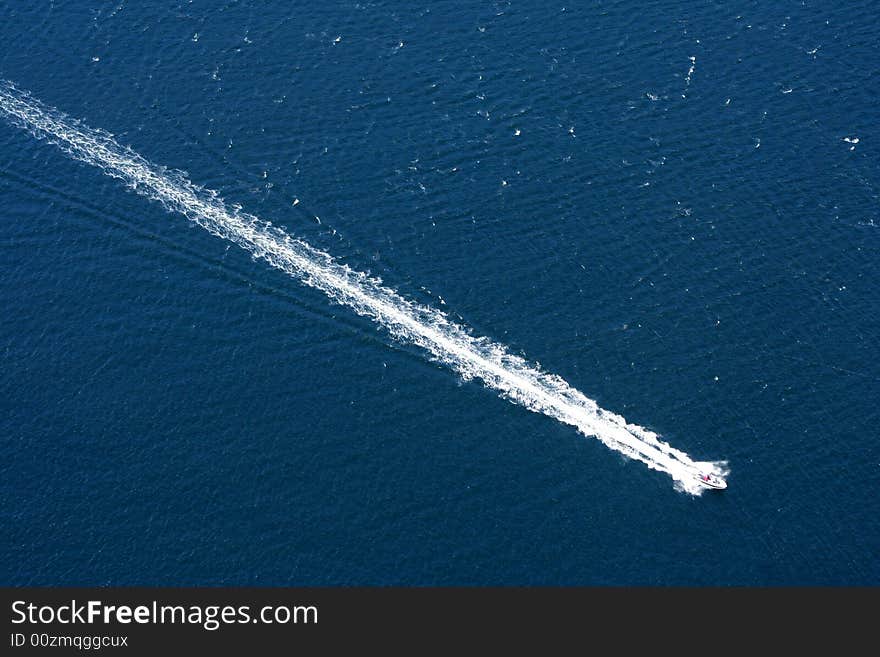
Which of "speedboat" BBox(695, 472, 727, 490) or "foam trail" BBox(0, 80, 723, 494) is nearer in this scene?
"speedboat" BBox(695, 472, 727, 490)

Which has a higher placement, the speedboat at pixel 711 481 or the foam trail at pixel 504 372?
the foam trail at pixel 504 372

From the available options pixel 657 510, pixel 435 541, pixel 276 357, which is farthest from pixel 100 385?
pixel 657 510

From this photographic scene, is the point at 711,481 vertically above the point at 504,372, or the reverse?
the point at 504,372

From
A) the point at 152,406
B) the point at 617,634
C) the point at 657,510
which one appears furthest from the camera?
the point at 152,406

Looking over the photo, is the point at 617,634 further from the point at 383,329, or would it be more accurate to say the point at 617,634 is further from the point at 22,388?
the point at 22,388

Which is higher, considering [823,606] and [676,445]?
[676,445]

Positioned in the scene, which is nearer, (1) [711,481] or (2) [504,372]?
(1) [711,481]

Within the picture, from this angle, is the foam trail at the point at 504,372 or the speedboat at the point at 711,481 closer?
the speedboat at the point at 711,481

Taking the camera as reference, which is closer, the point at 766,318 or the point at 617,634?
the point at 617,634

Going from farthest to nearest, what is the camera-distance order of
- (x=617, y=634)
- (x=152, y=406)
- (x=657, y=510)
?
(x=152, y=406) < (x=657, y=510) < (x=617, y=634)

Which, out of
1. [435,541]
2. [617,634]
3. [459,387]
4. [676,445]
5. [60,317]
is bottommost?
[617,634]

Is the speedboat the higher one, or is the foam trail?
the foam trail
